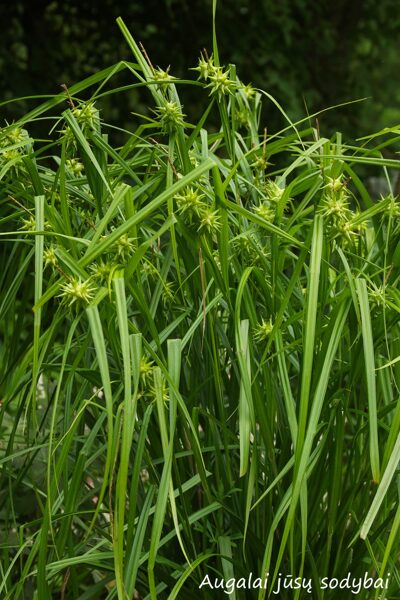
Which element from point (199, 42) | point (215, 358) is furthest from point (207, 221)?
point (199, 42)

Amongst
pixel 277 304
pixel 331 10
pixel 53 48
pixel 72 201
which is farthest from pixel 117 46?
pixel 277 304

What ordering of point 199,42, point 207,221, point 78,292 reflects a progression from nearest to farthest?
point 78,292 → point 207,221 → point 199,42

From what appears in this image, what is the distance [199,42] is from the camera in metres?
5.33

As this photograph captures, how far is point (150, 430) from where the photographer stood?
64.5 inches

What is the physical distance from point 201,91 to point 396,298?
403 centimetres

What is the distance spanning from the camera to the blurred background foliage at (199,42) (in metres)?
5.01

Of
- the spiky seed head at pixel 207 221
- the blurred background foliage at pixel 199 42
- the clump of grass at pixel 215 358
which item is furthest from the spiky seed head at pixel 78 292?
the blurred background foliage at pixel 199 42

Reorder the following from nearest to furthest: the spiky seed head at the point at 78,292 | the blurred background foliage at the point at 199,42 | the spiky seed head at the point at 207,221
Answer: the spiky seed head at the point at 78,292, the spiky seed head at the point at 207,221, the blurred background foliage at the point at 199,42

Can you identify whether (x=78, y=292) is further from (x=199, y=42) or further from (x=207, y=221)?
(x=199, y=42)

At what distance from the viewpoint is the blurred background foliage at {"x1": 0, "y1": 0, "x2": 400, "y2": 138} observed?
5.01 meters

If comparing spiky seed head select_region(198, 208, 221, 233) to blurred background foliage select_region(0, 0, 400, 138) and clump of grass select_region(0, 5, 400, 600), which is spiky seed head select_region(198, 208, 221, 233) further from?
blurred background foliage select_region(0, 0, 400, 138)

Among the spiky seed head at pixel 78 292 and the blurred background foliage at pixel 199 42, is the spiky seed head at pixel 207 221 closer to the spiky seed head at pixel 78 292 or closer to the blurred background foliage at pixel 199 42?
the spiky seed head at pixel 78 292

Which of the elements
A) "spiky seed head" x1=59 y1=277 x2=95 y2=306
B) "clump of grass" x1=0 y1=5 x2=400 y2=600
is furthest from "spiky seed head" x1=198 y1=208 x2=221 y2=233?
"spiky seed head" x1=59 y1=277 x2=95 y2=306

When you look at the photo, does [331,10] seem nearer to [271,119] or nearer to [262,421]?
[271,119]
